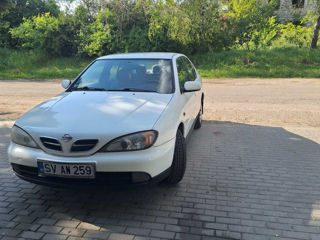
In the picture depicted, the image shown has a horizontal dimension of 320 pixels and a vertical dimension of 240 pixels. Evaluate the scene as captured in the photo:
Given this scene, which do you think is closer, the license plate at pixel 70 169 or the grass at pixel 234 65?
the license plate at pixel 70 169

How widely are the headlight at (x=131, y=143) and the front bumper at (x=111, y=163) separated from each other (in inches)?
1.6

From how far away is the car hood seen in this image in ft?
9.27

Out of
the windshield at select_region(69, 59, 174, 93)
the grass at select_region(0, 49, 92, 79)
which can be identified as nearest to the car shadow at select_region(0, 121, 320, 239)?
the windshield at select_region(69, 59, 174, 93)

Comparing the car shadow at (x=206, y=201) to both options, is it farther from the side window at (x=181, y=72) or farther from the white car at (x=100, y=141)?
the side window at (x=181, y=72)

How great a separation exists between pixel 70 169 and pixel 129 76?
193 centimetres

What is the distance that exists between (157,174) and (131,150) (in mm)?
383

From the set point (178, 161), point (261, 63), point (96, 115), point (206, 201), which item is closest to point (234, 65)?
point (261, 63)

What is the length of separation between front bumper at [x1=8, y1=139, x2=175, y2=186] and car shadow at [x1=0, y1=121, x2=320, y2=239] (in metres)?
0.16

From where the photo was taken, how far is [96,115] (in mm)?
3113

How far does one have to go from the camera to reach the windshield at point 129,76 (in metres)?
4.08

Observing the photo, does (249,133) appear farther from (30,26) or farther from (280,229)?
(30,26)

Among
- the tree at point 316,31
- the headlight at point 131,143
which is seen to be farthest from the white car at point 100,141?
the tree at point 316,31

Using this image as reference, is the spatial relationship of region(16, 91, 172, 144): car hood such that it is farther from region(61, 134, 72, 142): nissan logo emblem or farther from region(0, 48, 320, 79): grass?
region(0, 48, 320, 79): grass

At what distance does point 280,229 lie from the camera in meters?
2.78
